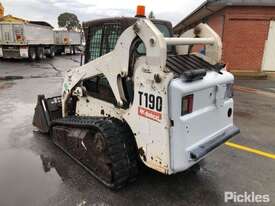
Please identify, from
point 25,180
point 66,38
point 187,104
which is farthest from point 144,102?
point 66,38

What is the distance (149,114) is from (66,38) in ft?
99.2

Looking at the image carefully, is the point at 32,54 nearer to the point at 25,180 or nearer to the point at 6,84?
the point at 6,84

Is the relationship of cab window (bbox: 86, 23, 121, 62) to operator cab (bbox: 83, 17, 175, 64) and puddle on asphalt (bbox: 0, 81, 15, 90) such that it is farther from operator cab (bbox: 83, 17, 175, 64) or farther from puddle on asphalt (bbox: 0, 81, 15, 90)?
puddle on asphalt (bbox: 0, 81, 15, 90)

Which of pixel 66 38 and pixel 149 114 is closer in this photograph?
pixel 149 114

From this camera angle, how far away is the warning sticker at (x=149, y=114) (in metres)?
3.09

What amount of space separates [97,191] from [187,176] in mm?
1373

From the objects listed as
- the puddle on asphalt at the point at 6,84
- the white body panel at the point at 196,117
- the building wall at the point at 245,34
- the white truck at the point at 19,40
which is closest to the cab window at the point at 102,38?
the white body panel at the point at 196,117

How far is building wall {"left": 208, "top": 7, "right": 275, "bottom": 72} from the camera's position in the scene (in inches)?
564

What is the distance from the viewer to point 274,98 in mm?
9719

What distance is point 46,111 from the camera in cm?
554

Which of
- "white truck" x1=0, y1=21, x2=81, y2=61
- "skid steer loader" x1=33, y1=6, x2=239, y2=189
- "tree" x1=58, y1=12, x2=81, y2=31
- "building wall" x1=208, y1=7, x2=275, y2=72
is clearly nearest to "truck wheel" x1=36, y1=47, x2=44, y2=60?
"white truck" x1=0, y1=21, x2=81, y2=61

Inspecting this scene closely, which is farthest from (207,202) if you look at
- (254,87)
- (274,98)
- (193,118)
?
(254,87)

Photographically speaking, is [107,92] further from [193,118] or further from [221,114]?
[221,114]

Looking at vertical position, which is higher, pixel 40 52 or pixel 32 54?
pixel 40 52
